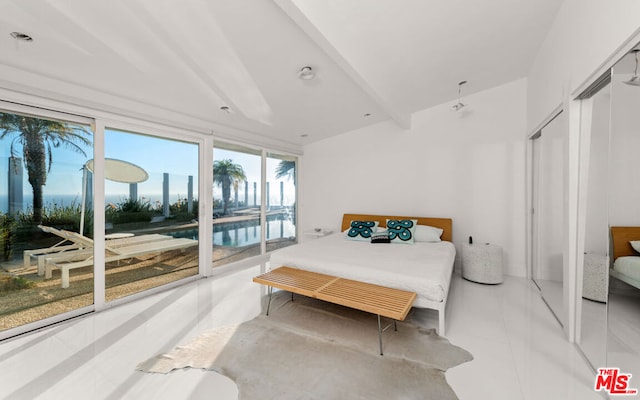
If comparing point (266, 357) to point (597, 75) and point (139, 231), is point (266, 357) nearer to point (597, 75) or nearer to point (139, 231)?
point (139, 231)

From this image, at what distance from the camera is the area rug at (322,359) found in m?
1.71

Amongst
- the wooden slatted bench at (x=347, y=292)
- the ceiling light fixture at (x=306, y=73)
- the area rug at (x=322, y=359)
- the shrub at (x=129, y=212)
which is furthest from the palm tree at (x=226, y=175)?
the area rug at (x=322, y=359)

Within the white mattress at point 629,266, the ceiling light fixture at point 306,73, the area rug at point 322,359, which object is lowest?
the area rug at point 322,359

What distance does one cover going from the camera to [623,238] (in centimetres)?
161

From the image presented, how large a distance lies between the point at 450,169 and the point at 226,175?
12.6 feet

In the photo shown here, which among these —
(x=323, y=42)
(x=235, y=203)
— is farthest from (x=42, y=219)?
(x=323, y=42)

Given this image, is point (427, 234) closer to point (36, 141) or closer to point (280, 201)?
point (280, 201)

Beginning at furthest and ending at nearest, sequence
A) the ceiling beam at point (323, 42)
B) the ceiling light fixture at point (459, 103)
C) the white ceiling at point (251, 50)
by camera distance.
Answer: the ceiling light fixture at point (459, 103)
the white ceiling at point (251, 50)
the ceiling beam at point (323, 42)

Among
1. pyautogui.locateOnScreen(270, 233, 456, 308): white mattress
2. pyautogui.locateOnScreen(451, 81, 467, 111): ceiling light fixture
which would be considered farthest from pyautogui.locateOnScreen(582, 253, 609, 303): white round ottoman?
pyautogui.locateOnScreen(451, 81, 467, 111): ceiling light fixture

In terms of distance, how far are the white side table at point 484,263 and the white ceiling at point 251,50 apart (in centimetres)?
243

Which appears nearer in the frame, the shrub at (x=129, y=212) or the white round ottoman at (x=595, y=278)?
the white round ottoman at (x=595, y=278)

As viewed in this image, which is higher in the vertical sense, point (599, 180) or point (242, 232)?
point (599, 180)

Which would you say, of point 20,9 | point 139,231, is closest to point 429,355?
point 139,231

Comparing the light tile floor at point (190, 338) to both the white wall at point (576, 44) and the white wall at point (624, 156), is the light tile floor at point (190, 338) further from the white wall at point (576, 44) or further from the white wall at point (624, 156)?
the white wall at point (576, 44)
